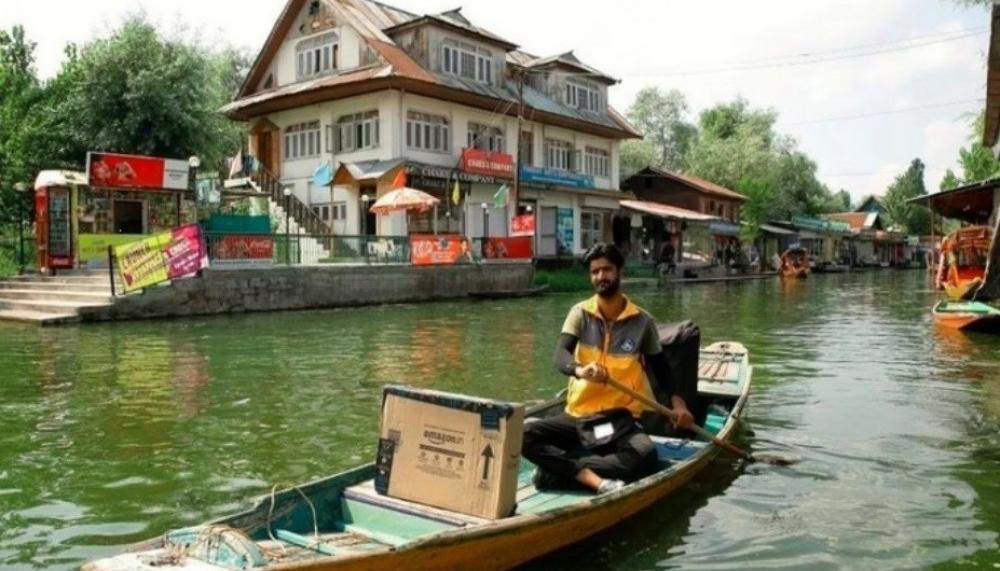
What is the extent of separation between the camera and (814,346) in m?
16.2

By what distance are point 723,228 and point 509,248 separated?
2361cm

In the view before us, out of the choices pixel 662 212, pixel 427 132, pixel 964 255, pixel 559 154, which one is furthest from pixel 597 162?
Result: pixel 964 255

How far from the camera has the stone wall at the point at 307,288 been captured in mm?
19750

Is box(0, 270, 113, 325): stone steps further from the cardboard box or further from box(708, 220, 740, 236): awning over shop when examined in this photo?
box(708, 220, 740, 236): awning over shop

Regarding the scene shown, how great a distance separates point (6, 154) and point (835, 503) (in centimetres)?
2796

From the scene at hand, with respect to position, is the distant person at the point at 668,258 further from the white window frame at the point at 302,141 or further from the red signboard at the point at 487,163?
the white window frame at the point at 302,141

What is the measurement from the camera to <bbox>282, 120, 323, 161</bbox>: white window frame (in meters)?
32.1

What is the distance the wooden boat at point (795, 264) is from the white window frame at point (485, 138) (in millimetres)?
21998

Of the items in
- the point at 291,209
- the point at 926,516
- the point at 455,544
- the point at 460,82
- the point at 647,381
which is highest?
the point at 460,82

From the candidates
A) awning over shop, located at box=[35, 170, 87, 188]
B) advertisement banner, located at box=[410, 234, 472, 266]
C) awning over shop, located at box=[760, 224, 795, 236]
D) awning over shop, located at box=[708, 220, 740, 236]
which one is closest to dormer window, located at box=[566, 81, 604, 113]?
awning over shop, located at box=[708, 220, 740, 236]

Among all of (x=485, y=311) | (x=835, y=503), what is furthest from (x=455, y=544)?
(x=485, y=311)

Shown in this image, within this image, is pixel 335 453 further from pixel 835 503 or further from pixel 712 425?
pixel 835 503

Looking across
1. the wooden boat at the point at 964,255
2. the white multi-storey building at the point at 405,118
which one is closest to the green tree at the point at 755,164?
the white multi-storey building at the point at 405,118

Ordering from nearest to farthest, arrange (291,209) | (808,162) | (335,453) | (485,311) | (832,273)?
(335,453), (485,311), (291,209), (832,273), (808,162)
